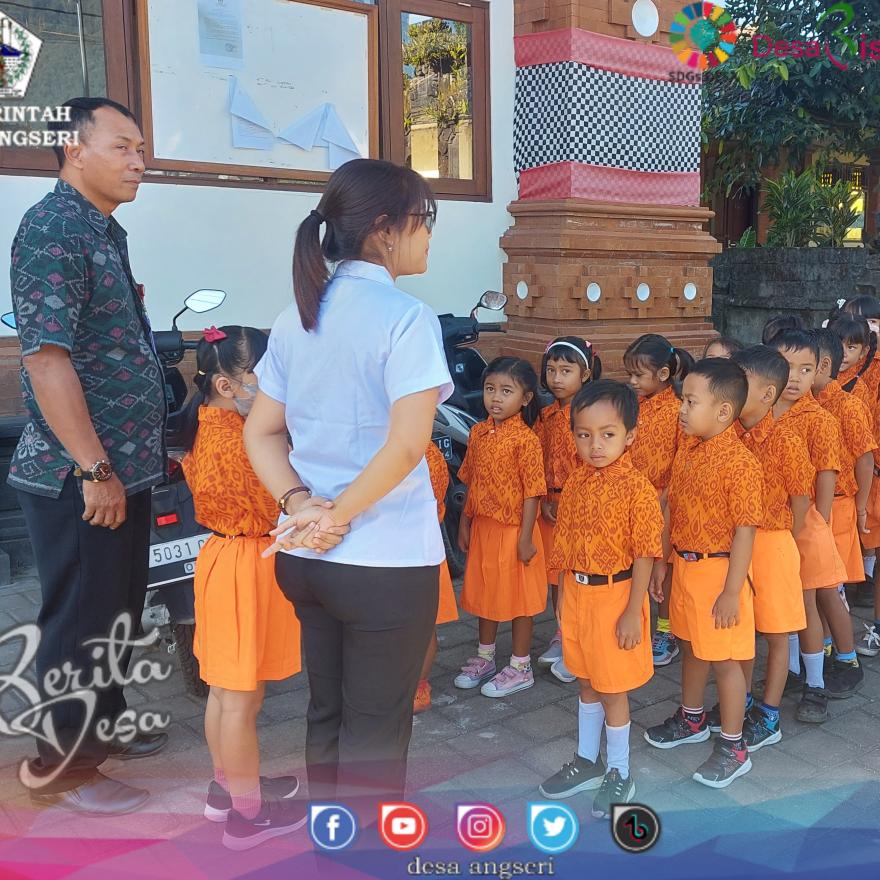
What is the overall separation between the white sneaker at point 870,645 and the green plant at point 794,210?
7496mm

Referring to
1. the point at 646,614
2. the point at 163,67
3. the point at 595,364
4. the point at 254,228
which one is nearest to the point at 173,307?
the point at 254,228

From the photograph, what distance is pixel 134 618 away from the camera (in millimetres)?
3141

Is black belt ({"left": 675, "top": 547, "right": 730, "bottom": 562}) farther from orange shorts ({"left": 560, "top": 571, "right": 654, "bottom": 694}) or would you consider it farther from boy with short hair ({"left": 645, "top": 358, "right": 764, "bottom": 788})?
orange shorts ({"left": 560, "top": 571, "right": 654, "bottom": 694})

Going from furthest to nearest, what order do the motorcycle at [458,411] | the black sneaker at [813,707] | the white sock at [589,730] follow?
the motorcycle at [458,411]
the black sneaker at [813,707]
the white sock at [589,730]

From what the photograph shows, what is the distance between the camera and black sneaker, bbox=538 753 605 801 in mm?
2961

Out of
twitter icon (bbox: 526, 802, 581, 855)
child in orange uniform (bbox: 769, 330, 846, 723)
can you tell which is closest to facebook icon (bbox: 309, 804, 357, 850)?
twitter icon (bbox: 526, 802, 581, 855)

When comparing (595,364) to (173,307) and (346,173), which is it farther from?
(173,307)

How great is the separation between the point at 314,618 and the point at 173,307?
3697 millimetres

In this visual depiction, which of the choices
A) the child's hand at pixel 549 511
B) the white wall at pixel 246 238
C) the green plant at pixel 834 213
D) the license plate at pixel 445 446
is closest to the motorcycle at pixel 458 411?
the license plate at pixel 445 446

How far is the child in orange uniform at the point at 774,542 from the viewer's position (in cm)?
326

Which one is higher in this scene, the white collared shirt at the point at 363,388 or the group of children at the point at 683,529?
the white collared shirt at the point at 363,388

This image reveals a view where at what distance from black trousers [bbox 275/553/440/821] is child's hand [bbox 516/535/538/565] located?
145 cm

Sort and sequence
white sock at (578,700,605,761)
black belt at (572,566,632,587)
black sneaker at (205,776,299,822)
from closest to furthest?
black sneaker at (205,776,299,822) < black belt at (572,566,632,587) < white sock at (578,700,605,761)

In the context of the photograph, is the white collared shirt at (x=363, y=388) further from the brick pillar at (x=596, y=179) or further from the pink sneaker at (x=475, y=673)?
the brick pillar at (x=596, y=179)
